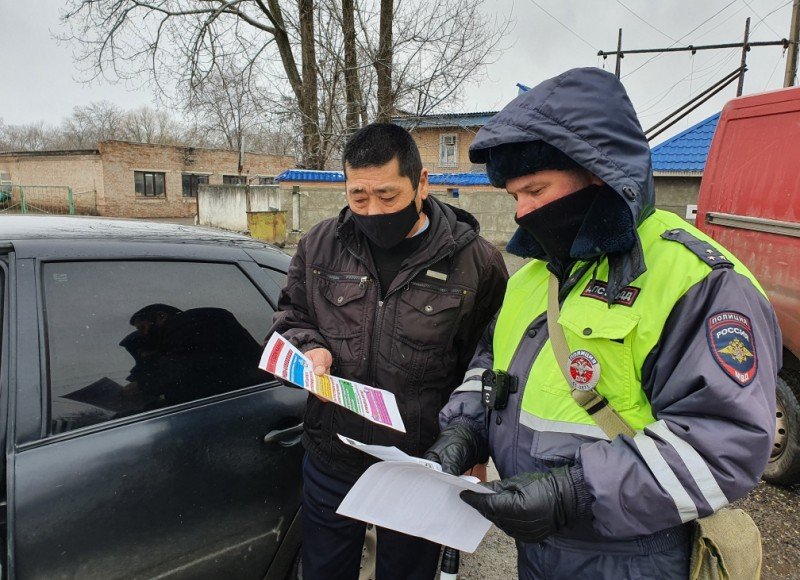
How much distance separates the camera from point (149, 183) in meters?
24.3

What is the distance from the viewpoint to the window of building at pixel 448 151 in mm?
25797

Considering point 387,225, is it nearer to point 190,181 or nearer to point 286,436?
point 286,436

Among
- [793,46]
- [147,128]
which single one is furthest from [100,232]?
[147,128]

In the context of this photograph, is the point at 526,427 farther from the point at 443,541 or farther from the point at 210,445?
the point at 210,445

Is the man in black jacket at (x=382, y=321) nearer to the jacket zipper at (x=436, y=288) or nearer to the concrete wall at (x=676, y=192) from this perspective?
the jacket zipper at (x=436, y=288)

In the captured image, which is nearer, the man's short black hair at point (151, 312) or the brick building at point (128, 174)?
the man's short black hair at point (151, 312)

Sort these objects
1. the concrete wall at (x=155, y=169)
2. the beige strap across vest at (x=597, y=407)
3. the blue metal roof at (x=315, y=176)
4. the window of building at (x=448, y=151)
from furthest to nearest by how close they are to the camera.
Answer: the window of building at (x=448, y=151)
the concrete wall at (x=155, y=169)
the blue metal roof at (x=315, y=176)
the beige strap across vest at (x=597, y=407)

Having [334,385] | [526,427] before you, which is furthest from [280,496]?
[526,427]

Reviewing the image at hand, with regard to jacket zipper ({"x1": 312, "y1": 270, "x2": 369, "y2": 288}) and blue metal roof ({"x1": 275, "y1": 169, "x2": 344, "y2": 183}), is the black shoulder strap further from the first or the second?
blue metal roof ({"x1": 275, "y1": 169, "x2": 344, "y2": 183})

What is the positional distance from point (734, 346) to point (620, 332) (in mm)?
188

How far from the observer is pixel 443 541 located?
1086 mm

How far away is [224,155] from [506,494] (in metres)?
29.4

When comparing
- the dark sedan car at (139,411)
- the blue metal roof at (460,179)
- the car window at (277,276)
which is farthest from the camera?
the blue metal roof at (460,179)

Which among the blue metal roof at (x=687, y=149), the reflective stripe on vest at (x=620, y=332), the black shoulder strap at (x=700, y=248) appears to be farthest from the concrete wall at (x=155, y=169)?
the black shoulder strap at (x=700, y=248)
